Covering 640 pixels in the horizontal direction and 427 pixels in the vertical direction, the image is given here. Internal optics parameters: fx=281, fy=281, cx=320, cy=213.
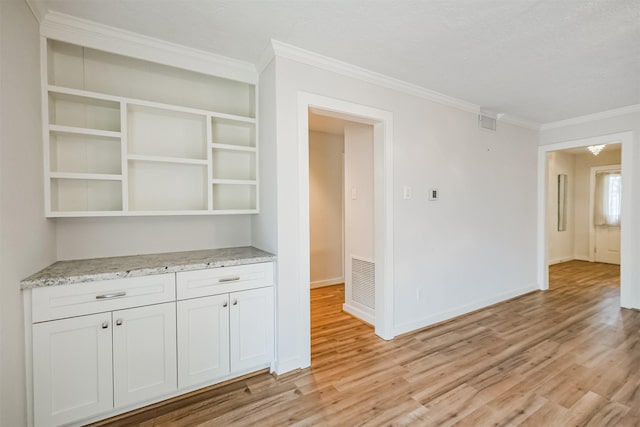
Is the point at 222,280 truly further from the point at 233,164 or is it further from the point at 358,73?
the point at 358,73

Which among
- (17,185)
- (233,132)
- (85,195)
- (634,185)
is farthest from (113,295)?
(634,185)

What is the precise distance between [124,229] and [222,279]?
0.93 m

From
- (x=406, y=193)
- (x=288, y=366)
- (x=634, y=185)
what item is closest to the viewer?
(x=288, y=366)

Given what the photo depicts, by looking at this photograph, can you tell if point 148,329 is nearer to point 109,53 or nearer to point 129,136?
point 129,136

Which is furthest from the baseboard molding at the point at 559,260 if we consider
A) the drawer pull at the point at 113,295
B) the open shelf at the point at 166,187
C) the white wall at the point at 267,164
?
the drawer pull at the point at 113,295

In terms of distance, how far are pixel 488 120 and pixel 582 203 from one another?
201 inches

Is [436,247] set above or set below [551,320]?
above

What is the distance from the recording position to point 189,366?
1.94 metres

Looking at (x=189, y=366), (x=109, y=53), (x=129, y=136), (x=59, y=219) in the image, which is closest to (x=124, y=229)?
(x=59, y=219)

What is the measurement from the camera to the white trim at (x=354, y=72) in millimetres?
2170

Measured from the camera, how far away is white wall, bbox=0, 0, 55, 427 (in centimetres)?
137

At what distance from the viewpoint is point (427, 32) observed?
1.98m

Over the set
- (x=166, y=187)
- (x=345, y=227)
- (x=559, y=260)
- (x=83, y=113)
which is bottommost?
(x=559, y=260)

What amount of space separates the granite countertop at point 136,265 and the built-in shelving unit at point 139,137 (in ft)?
1.15
